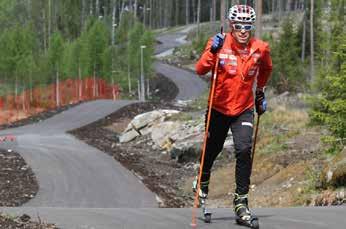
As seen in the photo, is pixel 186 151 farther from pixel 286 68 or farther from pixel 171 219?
pixel 286 68

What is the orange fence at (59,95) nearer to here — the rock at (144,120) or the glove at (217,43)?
the rock at (144,120)

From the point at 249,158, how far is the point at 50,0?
90.6 metres

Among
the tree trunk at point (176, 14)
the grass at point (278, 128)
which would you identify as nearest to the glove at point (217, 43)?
the grass at point (278, 128)

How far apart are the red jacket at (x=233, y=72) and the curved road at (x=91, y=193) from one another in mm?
1365

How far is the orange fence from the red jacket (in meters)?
60.6

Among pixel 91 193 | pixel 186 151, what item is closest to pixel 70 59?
pixel 186 151

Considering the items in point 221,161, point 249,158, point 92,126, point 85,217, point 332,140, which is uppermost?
point 249,158

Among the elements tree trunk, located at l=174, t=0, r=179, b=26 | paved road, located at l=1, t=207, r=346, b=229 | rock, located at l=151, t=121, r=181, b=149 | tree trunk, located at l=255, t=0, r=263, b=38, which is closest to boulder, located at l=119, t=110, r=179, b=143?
rock, located at l=151, t=121, r=181, b=149

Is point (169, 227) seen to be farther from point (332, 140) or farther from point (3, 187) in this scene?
point (3, 187)

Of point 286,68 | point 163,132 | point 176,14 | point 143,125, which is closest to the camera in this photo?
point 163,132

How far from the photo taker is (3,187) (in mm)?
19859

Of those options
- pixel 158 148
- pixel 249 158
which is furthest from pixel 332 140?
pixel 158 148

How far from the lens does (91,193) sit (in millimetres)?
20062

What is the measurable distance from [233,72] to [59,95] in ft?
219
